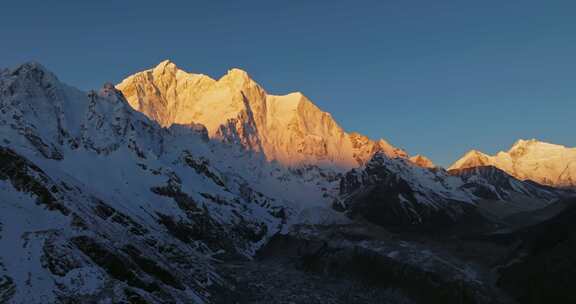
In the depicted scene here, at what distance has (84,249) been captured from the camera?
9531cm

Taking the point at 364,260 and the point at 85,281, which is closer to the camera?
the point at 85,281

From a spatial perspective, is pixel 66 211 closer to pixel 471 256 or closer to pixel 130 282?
pixel 130 282

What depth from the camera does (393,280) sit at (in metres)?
138

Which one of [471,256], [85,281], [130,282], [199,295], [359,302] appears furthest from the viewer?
[471,256]

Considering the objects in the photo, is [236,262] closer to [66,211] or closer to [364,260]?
[364,260]

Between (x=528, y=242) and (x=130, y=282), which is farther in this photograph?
(x=528, y=242)

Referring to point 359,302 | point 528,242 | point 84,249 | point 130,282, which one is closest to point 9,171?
point 84,249

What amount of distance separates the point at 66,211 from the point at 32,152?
103 metres

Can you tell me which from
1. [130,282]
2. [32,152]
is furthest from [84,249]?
[32,152]

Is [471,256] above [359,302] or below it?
above

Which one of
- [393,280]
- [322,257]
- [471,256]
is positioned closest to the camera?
[393,280]

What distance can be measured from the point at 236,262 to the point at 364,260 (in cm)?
5363

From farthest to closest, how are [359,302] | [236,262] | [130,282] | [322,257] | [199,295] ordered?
[236,262] < [322,257] < [359,302] < [199,295] < [130,282]

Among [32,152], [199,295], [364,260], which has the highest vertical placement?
[32,152]
